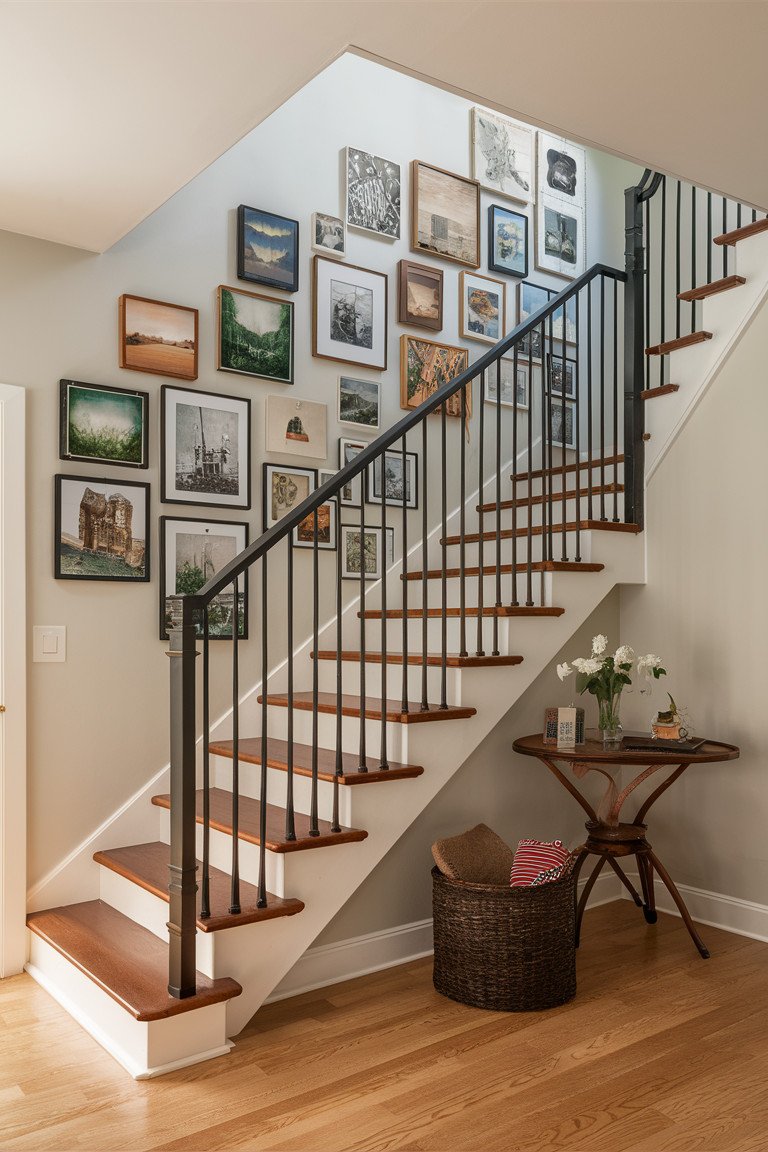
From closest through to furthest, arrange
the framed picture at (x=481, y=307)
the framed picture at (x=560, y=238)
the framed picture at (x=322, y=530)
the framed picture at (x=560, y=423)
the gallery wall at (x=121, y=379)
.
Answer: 1. the gallery wall at (x=121, y=379)
2. the framed picture at (x=322, y=530)
3. the framed picture at (x=481, y=307)
4. the framed picture at (x=560, y=423)
5. the framed picture at (x=560, y=238)

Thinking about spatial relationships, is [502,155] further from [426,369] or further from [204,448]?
[204,448]

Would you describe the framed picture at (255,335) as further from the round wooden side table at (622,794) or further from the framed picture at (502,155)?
the round wooden side table at (622,794)

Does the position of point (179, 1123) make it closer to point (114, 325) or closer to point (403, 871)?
point (403, 871)

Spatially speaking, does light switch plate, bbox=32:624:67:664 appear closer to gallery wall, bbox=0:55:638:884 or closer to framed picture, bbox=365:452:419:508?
gallery wall, bbox=0:55:638:884

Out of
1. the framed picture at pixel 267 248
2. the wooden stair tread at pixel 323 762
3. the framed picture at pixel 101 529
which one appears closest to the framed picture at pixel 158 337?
the framed picture at pixel 267 248

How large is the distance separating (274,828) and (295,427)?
1.74 meters

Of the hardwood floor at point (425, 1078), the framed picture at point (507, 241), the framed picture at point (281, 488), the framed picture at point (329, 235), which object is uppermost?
the framed picture at point (507, 241)

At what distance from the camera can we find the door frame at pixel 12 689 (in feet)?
10.1

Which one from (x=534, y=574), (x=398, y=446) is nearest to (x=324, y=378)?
(x=398, y=446)

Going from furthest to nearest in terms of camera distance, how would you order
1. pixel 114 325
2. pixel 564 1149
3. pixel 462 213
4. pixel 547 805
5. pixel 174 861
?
pixel 462 213
pixel 547 805
pixel 114 325
pixel 174 861
pixel 564 1149

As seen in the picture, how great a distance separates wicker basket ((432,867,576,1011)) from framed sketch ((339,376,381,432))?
6.83 feet

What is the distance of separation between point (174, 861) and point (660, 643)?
236cm

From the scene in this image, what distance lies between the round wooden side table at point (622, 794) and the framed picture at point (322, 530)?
3.88 feet

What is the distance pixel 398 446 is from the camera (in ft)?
13.3
